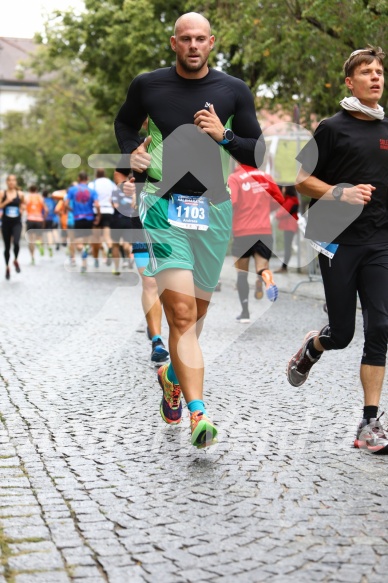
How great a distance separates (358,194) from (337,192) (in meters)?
0.15

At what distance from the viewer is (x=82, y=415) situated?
249 inches

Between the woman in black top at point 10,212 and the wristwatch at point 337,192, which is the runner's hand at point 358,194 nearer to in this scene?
the wristwatch at point 337,192

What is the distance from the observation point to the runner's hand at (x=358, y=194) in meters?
5.35

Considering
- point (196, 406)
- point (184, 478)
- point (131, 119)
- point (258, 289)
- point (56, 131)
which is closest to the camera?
point (184, 478)

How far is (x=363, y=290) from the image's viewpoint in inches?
221

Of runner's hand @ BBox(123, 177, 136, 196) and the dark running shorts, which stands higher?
runner's hand @ BBox(123, 177, 136, 196)

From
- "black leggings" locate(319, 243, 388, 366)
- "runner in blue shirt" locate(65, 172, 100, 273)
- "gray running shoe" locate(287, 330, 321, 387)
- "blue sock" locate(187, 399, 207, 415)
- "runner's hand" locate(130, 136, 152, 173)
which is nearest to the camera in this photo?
"blue sock" locate(187, 399, 207, 415)

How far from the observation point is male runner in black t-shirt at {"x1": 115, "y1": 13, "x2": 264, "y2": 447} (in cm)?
525

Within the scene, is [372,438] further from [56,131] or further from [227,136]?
[56,131]

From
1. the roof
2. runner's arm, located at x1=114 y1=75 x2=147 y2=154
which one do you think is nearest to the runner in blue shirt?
runner's arm, located at x1=114 y1=75 x2=147 y2=154

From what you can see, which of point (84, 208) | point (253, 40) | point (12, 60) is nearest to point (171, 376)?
point (253, 40)

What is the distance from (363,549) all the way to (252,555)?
0.39 metres

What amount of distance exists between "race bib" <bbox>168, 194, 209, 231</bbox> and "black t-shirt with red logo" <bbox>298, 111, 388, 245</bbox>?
69cm

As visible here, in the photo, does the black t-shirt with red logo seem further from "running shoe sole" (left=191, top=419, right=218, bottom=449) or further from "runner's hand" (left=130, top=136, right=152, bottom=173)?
"running shoe sole" (left=191, top=419, right=218, bottom=449)
